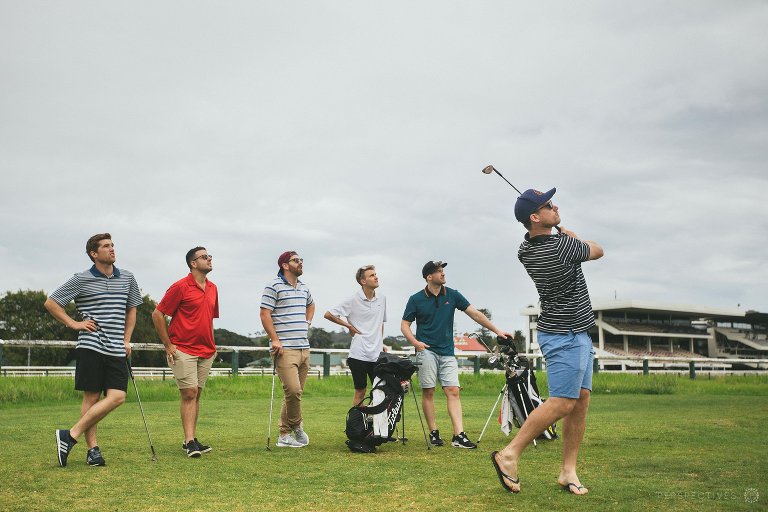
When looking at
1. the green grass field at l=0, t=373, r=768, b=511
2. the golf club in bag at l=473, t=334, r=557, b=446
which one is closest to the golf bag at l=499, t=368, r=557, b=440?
the golf club in bag at l=473, t=334, r=557, b=446

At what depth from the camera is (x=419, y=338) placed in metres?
8.19

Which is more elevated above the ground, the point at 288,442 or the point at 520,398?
the point at 520,398

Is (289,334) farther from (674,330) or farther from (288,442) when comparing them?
(674,330)

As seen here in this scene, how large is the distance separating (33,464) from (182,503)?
2302 millimetres

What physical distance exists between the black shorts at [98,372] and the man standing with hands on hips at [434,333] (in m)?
2.90

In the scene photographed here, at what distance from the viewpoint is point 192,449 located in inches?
270

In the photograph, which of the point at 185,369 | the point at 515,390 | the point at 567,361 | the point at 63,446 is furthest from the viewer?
the point at 515,390

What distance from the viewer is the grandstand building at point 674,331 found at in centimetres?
8525

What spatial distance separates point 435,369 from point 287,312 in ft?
5.42

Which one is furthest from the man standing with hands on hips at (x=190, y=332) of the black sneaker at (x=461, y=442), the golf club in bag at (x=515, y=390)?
the golf club in bag at (x=515, y=390)

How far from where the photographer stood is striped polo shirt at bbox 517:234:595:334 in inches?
200

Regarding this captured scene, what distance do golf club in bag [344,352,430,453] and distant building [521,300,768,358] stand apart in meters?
77.8

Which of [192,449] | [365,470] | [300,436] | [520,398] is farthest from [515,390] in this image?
[192,449]

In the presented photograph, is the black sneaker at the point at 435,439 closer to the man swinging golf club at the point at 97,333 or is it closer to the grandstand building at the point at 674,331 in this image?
the man swinging golf club at the point at 97,333
